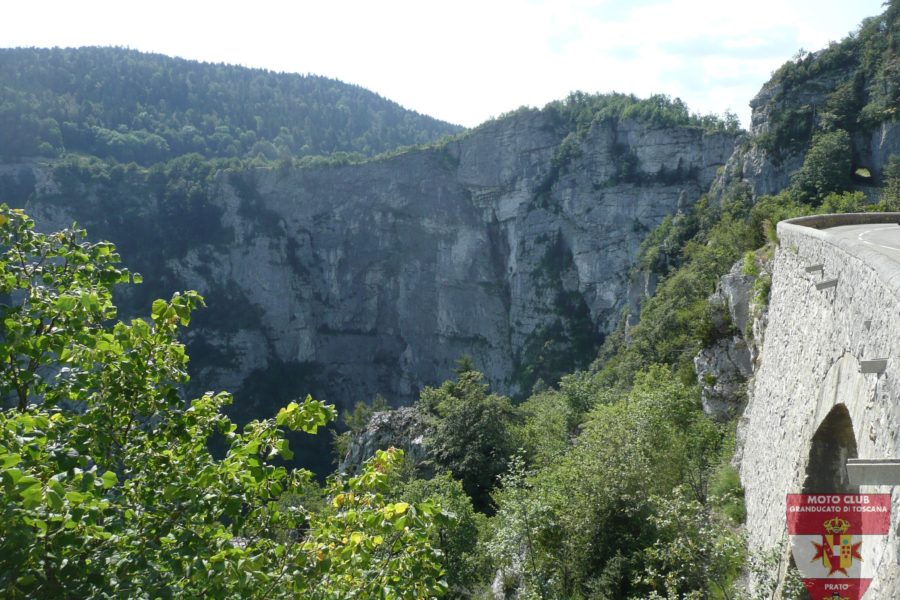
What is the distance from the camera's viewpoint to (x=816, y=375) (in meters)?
8.52

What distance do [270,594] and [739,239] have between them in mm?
33210

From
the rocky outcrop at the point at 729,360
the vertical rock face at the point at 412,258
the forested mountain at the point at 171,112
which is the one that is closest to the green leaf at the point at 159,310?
the rocky outcrop at the point at 729,360

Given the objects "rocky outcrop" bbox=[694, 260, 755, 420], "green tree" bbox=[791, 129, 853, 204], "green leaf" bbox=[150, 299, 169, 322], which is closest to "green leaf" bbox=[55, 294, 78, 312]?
"green leaf" bbox=[150, 299, 169, 322]

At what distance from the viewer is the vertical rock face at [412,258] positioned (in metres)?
77.2

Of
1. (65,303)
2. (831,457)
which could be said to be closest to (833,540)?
(831,457)

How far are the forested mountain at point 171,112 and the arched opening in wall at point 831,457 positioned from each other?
102086 millimetres

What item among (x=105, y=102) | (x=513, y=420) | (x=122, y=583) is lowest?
(x=513, y=420)

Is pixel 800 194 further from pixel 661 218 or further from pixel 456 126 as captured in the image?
pixel 456 126

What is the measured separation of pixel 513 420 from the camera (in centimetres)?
3809

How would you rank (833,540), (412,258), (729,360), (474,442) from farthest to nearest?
(412,258) < (474,442) < (729,360) < (833,540)

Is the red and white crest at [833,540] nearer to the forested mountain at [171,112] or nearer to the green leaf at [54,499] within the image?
the green leaf at [54,499]

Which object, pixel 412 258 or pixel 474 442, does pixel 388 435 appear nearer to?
pixel 474 442

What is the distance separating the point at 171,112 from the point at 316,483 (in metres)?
123

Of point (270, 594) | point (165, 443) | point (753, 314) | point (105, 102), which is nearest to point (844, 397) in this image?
point (270, 594)
